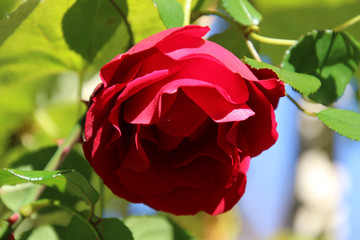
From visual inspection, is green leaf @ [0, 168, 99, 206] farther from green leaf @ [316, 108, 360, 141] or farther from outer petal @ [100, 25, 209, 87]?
green leaf @ [316, 108, 360, 141]

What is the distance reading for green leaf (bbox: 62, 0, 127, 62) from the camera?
2.16ft

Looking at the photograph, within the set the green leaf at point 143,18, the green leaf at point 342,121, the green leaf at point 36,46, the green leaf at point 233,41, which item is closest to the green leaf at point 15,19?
the green leaf at point 36,46

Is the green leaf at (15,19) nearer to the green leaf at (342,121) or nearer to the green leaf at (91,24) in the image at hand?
the green leaf at (91,24)

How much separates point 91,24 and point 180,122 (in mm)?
216

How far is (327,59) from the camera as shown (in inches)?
25.0

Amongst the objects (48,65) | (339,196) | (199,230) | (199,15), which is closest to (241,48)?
(199,15)

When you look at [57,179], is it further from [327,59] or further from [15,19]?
[327,59]

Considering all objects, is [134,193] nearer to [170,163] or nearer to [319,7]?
[170,163]

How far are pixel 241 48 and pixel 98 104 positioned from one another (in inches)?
8.8

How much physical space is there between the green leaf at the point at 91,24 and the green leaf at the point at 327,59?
207 millimetres

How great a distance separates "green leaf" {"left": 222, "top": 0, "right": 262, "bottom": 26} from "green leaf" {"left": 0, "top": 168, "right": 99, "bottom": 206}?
0.23 meters

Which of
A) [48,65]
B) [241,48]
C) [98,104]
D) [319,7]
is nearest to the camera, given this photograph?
[98,104]

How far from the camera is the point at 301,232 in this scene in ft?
5.57

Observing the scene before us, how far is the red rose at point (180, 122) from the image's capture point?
1.65 ft
